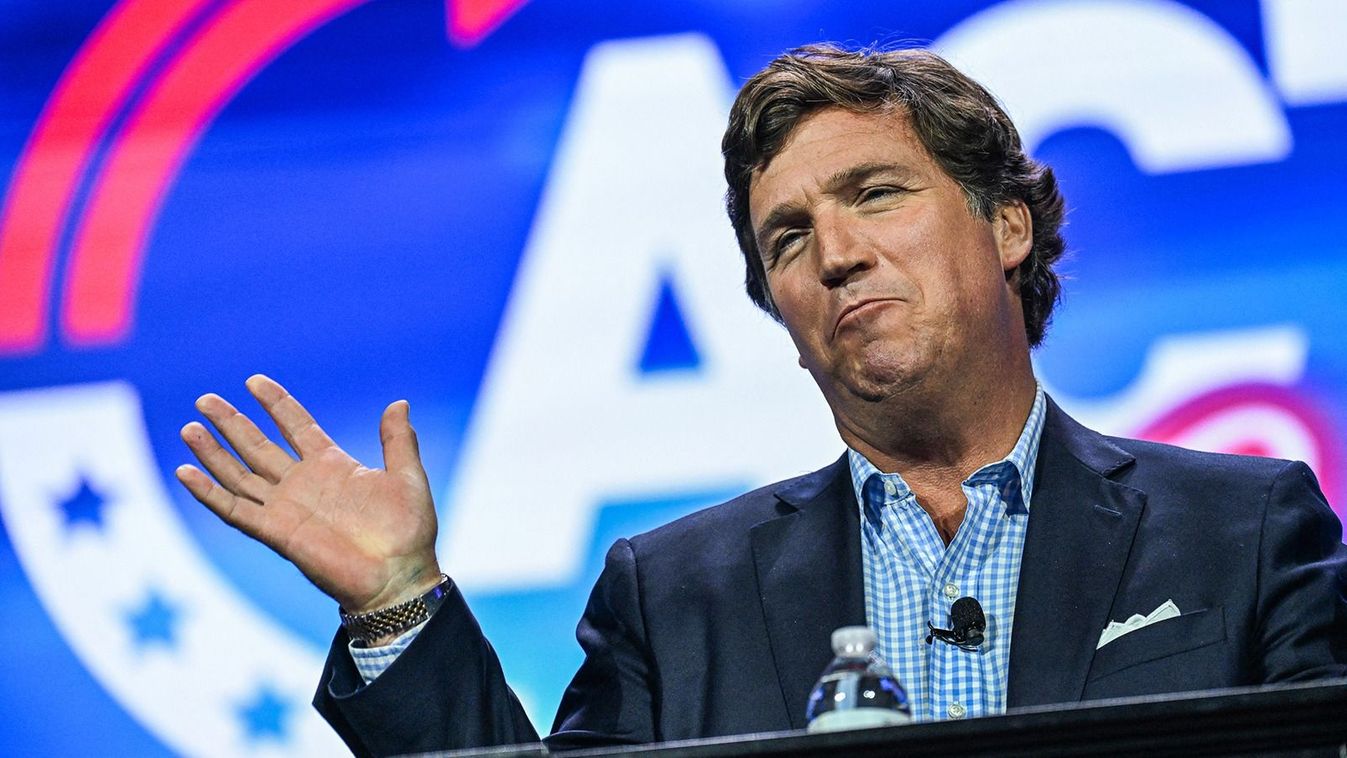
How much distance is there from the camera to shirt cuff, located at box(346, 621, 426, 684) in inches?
73.9

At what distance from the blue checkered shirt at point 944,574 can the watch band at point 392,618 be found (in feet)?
1.87

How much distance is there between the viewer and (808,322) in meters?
2.29

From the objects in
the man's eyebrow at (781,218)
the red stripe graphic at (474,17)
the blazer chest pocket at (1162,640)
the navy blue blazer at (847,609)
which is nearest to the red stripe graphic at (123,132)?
the red stripe graphic at (474,17)

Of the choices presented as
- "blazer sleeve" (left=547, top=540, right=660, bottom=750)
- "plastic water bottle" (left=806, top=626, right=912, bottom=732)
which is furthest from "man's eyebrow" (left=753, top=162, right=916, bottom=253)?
"plastic water bottle" (left=806, top=626, right=912, bottom=732)

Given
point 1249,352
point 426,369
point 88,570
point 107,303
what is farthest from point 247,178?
point 1249,352

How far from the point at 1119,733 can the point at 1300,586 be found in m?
0.86

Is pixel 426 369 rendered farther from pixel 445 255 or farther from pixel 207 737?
pixel 207 737

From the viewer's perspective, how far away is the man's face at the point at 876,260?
2.22 meters

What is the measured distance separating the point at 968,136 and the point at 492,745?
1.15 metres

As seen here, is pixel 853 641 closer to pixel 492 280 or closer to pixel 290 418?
pixel 290 418

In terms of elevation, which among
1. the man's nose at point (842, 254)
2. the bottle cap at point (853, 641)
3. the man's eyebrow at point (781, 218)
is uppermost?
the man's eyebrow at point (781, 218)

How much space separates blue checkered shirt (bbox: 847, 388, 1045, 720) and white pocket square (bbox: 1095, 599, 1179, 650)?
0.12 metres

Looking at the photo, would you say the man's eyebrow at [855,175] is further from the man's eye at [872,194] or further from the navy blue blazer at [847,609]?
the navy blue blazer at [847,609]

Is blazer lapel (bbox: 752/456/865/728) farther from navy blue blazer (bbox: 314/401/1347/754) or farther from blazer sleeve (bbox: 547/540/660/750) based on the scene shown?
blazer sleeve (bbox: 547/540/660/750)
